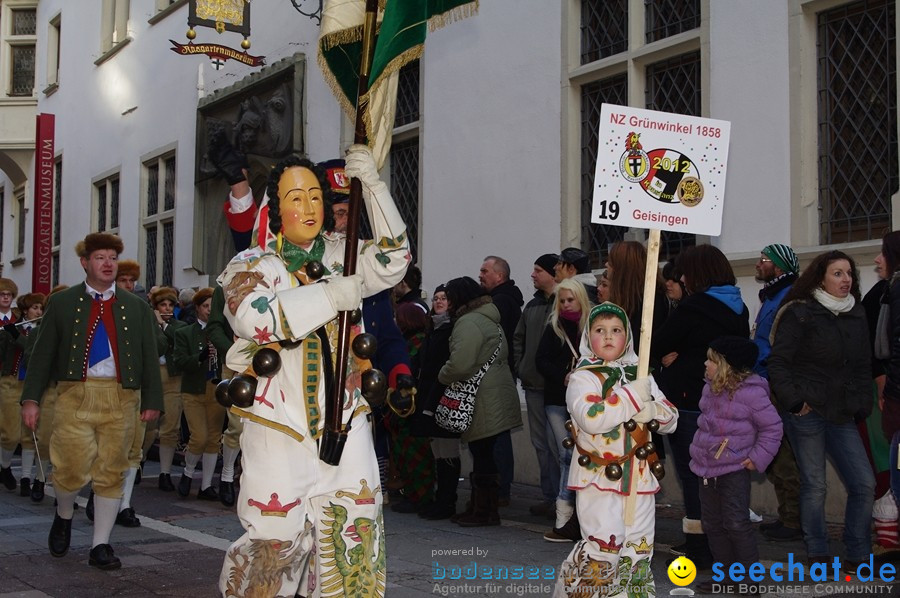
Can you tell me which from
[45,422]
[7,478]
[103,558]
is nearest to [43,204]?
[7,478]

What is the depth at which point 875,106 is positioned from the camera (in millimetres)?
8391

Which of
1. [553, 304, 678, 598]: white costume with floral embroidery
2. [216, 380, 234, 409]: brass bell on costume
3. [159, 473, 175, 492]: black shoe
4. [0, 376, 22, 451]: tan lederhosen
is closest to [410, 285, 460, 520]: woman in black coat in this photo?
[159, 473, 175, 492]: black shoe

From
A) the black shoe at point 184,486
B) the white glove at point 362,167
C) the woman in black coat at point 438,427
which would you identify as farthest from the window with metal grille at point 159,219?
the white glove at point 362,167

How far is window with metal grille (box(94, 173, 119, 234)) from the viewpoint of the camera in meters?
23.3

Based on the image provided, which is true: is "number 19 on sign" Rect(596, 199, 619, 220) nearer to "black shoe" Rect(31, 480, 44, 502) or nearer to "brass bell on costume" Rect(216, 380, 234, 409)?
"brass bell on costume" Rect(216, 380, 234, 409)

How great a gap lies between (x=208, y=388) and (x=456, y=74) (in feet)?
15.3

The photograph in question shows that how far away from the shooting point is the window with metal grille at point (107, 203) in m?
23.3

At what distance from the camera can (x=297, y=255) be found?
451 centimetres

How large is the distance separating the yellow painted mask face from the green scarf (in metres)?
0.03

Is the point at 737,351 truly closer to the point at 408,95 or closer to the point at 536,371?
the point at 536,371

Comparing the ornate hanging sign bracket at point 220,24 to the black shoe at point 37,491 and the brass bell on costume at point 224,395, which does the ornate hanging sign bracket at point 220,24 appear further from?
the brass bell on costume at point 224,395

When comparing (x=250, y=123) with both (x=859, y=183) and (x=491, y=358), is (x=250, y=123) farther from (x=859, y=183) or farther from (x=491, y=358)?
(x=859, y=183)

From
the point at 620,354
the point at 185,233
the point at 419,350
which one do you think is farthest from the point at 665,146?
the point at 185,233

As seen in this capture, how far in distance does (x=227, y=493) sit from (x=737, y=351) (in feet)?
17.4
